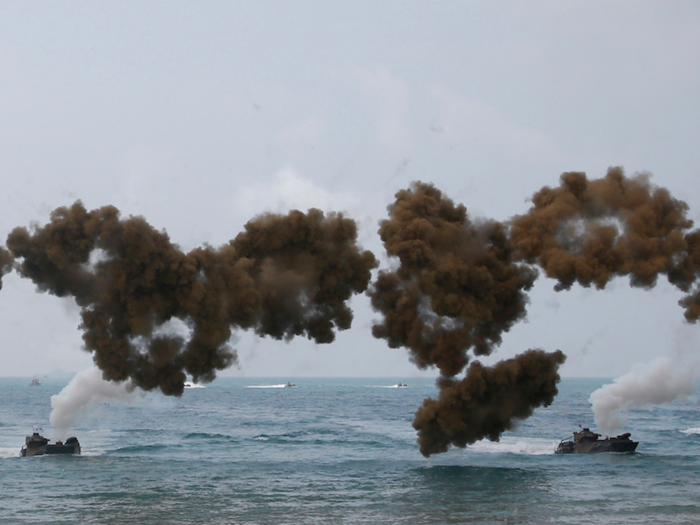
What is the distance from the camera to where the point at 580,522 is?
34500mm

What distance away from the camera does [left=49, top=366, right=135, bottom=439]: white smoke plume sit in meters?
64.9

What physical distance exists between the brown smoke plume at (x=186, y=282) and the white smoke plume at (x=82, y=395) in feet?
101

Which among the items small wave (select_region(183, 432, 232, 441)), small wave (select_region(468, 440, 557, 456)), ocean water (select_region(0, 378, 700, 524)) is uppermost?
small wave (select_region(183, 432, 232, 441))

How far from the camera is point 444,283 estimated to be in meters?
36.7

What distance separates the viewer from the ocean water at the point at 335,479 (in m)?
36.7

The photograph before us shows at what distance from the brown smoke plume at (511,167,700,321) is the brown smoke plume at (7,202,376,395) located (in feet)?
27.1

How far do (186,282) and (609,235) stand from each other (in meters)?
18.8

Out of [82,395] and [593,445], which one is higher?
[82,395]

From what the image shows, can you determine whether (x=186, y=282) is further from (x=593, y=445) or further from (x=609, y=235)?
(x=593, y=445)

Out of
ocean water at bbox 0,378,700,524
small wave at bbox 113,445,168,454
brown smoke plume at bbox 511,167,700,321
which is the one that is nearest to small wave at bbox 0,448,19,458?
ocean water at bbox 0,378,700,524

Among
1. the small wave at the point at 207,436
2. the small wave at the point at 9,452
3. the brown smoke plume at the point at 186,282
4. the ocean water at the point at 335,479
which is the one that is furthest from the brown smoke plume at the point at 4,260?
the small wave at the point at 207,436

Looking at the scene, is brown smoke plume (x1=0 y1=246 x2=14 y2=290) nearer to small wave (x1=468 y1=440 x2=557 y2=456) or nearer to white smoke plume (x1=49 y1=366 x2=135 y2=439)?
white smoke plume (x1=49 y1=366 x2=135 y2=439)

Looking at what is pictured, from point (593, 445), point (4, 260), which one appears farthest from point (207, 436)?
point (4, 260)

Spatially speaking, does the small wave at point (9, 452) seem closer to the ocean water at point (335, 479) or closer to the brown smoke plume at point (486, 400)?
the ocean water at point (335, 479)
